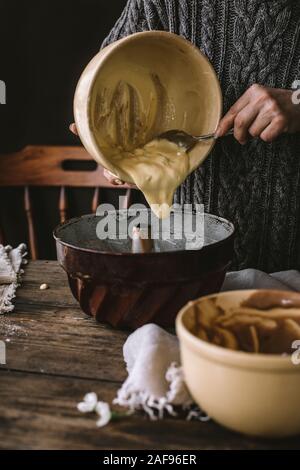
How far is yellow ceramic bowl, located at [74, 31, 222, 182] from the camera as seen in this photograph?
43.3 inches

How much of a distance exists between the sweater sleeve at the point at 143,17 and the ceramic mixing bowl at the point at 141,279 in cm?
68

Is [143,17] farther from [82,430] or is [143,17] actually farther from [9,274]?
[82,430]

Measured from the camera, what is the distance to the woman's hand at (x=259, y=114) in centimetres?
123

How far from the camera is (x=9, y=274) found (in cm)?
131

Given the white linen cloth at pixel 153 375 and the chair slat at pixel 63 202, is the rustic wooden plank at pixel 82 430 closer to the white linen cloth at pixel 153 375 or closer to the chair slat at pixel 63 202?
the white linen cloth at pixel 153 375

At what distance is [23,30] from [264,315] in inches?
71.6

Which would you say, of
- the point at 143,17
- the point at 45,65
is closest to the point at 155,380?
the point at 143,17

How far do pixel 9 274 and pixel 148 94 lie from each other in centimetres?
49

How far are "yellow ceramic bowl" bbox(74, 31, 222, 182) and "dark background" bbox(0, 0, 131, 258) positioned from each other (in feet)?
3.61

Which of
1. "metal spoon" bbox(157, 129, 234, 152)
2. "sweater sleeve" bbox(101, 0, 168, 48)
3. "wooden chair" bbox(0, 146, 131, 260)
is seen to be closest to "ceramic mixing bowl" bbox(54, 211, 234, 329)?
"metal spoon" bbox(157, 129, 234, 152)

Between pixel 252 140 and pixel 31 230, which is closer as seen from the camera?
pixel 252 140

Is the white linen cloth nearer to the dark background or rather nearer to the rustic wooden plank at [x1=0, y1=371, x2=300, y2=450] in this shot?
the rustic wooden plank at [x1=0, y1=371, x2=300, y2=450]

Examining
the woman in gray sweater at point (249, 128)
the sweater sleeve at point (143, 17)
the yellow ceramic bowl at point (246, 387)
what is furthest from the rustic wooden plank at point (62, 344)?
the sweater sleeve at point (143, 17)
